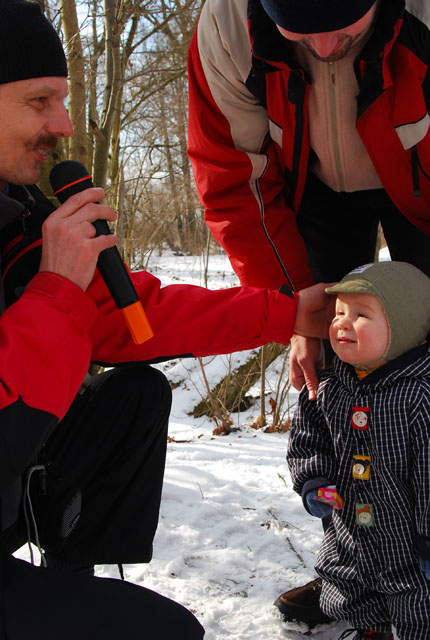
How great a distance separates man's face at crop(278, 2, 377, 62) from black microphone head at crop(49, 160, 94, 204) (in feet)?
2.20

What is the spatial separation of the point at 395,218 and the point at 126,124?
5571 millimetres

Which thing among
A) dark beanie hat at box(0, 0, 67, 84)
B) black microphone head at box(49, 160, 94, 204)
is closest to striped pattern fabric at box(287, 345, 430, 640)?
black microphone head at box(49, 160, 94, 204)

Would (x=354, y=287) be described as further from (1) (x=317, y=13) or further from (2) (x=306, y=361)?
(1) (x=317, y=13)

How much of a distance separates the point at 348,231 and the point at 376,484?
35.6 inches

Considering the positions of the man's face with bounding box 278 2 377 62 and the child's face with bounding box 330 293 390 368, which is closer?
the man's face with bounding box 278 2 377 62

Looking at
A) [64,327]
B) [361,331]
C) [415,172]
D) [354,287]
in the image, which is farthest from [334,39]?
[64,327]

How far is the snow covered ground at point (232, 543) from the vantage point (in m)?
1.95

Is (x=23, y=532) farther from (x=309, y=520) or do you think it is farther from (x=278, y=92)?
(x=278, y=92)

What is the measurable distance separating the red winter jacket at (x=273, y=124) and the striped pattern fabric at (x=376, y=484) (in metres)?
0.52

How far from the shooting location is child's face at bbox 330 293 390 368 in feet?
5.53

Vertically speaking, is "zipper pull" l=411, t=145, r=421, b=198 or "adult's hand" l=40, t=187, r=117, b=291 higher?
"zipper pull" l=411, t=145, r=421, b=198

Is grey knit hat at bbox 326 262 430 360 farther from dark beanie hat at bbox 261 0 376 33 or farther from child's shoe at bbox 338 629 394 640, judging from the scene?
child's shoe at bbox 338 629 394 640

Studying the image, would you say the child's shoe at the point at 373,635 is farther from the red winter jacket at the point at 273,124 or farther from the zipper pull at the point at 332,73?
the zipper pull at the point at 332,73

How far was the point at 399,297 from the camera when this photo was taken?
168 cm
